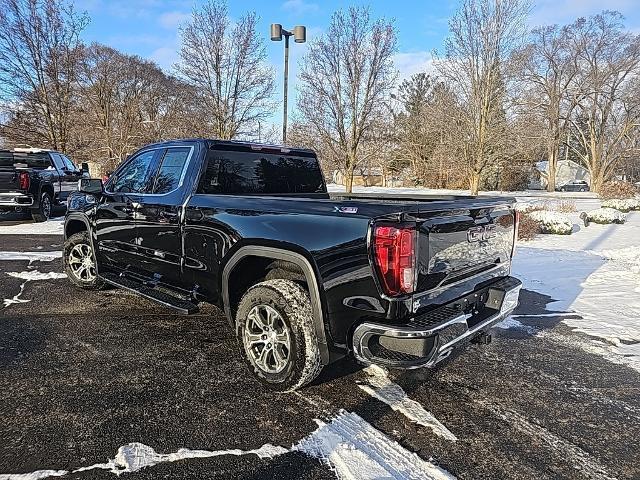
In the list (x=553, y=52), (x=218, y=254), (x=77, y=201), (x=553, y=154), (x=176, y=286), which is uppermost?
(x=553, y=52)

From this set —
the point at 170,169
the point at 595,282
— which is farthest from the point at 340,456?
the point at 595,282

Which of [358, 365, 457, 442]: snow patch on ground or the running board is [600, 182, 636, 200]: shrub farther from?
the running board

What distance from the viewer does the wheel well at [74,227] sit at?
5.99m

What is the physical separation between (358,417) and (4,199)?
12.2m

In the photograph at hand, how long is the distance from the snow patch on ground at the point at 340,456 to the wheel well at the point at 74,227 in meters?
4.10

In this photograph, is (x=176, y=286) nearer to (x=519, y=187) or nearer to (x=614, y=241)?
(x=614, y=241)

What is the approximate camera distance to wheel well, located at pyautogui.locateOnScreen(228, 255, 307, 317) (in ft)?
11.4

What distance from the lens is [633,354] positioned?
4199mm

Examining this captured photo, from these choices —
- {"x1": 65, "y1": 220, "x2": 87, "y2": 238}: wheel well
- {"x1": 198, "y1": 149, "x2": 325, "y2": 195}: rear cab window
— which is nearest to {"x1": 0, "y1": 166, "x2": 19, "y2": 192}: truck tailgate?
{"x1": 65, "y1": 220, "x2": 87, "y2": 238}: wheel well

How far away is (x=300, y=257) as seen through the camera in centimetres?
310

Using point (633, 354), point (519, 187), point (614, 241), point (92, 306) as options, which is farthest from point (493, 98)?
point (519, 187)

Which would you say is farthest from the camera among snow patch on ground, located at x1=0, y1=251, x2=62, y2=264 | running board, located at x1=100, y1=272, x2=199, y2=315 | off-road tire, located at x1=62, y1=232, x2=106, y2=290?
snow patch on ground, located at x1=0, y1=251, x2=62, y2=264

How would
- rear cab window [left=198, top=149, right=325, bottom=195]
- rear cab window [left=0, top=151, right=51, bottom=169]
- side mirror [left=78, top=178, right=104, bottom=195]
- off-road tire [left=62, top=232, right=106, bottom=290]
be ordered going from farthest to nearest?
rear cab window [left=0, top=151, right=51, bottom=169] → off-road tire [left=62, top=232, right=106, bottom=290] → side mirror [left=78, top=178, right=104, bottom=195] → rear cab window [left=198, top=149, right=325, bottom=195]

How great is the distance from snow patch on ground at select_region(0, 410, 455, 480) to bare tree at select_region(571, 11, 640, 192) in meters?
40.0
